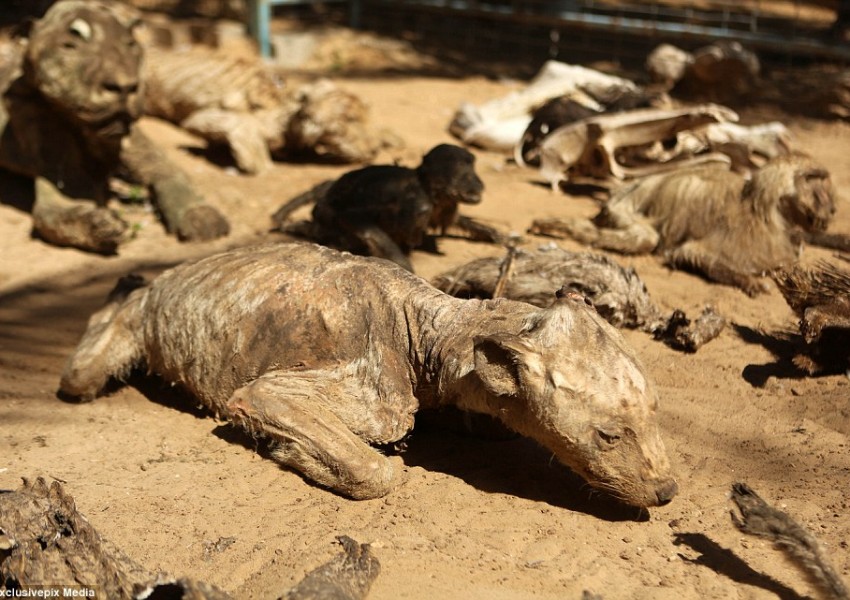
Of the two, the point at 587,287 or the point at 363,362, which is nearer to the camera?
the point at 363,362

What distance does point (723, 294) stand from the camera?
678 centimetres

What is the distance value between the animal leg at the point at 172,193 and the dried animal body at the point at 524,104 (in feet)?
11.7

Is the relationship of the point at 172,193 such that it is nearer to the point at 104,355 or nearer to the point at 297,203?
the point at 297,203

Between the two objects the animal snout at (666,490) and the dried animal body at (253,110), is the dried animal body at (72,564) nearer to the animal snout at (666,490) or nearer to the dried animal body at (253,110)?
the animal snout at (666,490)

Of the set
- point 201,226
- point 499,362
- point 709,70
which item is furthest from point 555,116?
point 499,362

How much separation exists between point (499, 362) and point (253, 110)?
778cm

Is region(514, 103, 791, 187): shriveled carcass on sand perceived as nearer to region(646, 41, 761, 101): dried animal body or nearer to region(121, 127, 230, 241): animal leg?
region(646, 41, 761, 101): dried animal body

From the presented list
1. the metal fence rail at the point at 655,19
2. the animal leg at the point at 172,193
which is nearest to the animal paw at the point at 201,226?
the animal leg at the point at 172,193

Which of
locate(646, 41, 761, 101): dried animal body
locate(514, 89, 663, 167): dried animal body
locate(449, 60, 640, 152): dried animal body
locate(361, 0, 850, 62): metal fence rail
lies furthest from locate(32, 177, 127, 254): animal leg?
locate(361, 0, 850, 62): metal fence rail

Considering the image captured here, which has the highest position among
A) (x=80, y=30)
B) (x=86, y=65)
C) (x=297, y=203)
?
(x=80, y=30)

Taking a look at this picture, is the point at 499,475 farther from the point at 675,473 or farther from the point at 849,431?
the point at 849,431

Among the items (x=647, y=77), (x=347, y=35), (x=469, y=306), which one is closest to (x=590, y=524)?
(x=469, y=306)

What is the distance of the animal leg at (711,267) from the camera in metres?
6.82

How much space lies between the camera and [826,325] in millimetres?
5285
